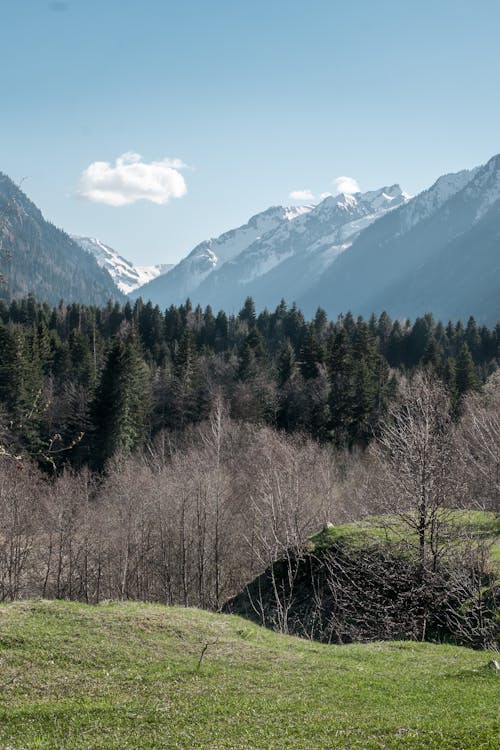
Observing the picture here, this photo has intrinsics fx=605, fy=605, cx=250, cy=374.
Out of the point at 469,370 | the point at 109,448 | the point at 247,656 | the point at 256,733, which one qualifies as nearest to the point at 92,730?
the point at 256,733

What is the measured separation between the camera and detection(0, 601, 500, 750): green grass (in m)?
11.6

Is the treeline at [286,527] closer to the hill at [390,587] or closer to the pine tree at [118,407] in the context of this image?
the hill at [390,587]

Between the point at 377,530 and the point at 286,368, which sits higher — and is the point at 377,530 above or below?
below

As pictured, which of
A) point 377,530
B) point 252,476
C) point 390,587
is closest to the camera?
point 390,587

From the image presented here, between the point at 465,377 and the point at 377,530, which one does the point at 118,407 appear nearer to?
the point at 465,377

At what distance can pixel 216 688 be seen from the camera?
14266 mm

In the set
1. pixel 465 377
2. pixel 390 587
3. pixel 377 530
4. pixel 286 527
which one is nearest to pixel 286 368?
pixel 465 377

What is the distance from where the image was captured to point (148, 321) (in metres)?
109

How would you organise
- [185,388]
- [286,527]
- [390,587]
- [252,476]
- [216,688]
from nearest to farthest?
[216,688]
[390,587]
[286,527]
[252,476]
[185,388]

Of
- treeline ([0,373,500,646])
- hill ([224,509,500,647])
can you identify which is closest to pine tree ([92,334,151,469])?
treeline ([0,373,500,646])

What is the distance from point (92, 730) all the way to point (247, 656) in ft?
18.3

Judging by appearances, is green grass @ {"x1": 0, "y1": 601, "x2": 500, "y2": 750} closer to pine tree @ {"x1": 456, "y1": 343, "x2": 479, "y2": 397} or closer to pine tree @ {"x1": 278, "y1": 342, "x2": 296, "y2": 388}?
pine tree @ {"x1": 456, "y1": 343, "x2": 479, "y2": 397}

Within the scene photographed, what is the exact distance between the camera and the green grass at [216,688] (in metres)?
11.6

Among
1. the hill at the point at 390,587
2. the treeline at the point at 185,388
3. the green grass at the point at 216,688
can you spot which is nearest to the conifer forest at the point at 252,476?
the hill at the point at 390,587
